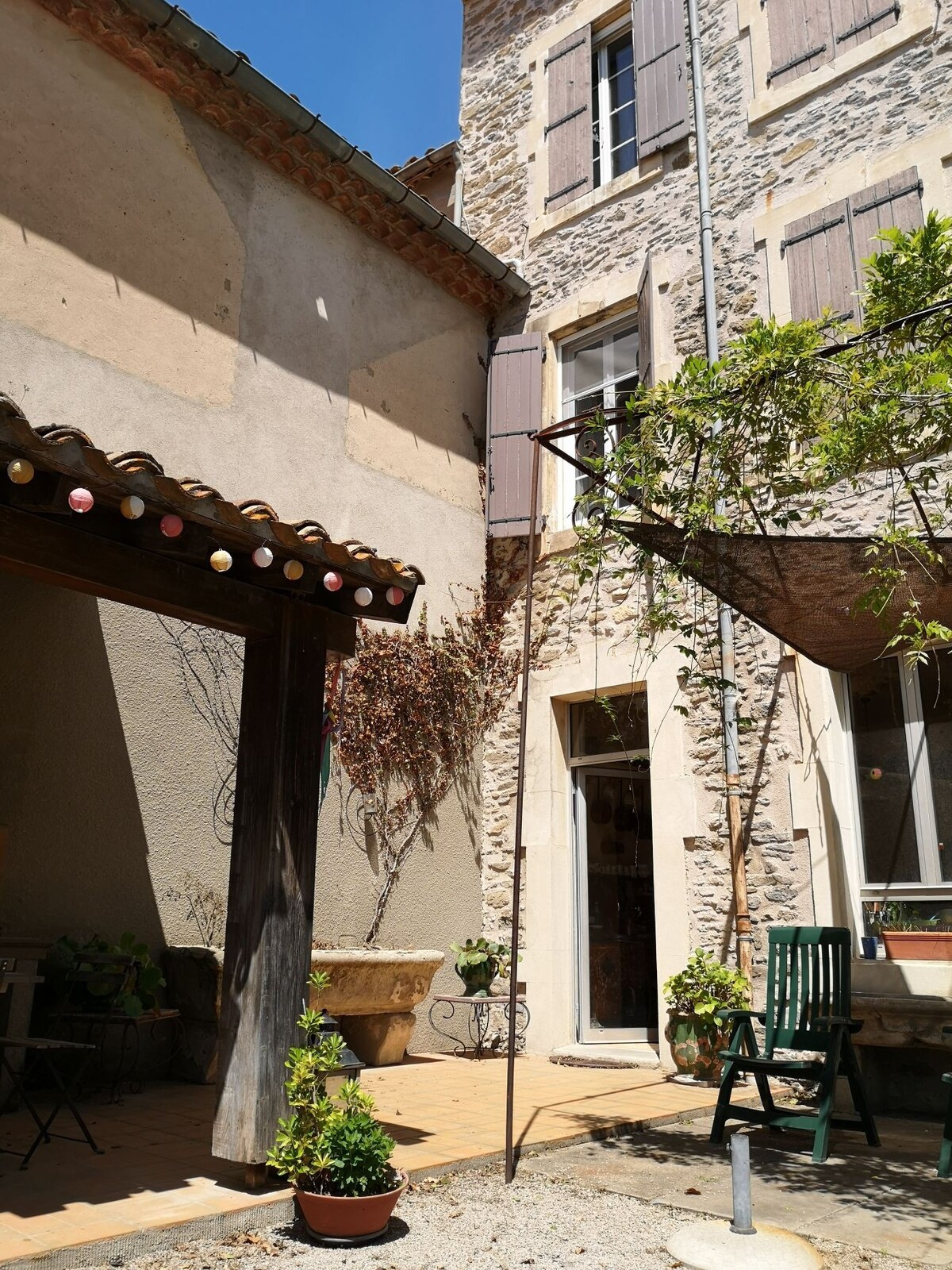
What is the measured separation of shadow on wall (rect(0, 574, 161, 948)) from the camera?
4.91 meters

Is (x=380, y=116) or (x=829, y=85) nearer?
(x=829, y=85)

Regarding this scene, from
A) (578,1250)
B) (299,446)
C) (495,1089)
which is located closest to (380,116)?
(299,446)

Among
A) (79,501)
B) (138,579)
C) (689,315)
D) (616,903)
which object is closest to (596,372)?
(689,315)

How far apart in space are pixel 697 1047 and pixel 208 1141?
2762mm

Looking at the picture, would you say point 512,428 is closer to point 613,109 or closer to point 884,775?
point 613,109

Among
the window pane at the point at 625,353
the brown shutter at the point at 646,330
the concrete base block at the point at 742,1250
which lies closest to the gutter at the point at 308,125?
the window pane at the point at 625,353

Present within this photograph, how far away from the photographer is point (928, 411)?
11.6 ft

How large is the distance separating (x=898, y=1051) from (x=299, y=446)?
4.73 m

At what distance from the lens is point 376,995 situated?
5.68m

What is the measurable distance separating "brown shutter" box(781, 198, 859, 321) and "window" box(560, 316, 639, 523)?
1311 millimetres

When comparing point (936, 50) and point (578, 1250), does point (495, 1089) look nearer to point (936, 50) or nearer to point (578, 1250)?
point (578, 1250)

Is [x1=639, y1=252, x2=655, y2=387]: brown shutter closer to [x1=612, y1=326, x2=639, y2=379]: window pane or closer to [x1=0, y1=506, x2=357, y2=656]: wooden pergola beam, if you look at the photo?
[x1=612, y1=326, x2=639, y2=379]: window pane

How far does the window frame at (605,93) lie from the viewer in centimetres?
787

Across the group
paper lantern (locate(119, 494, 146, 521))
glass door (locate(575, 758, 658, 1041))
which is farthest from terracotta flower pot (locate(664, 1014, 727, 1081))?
paper lantern (locate(119, 494, 146, 521))
